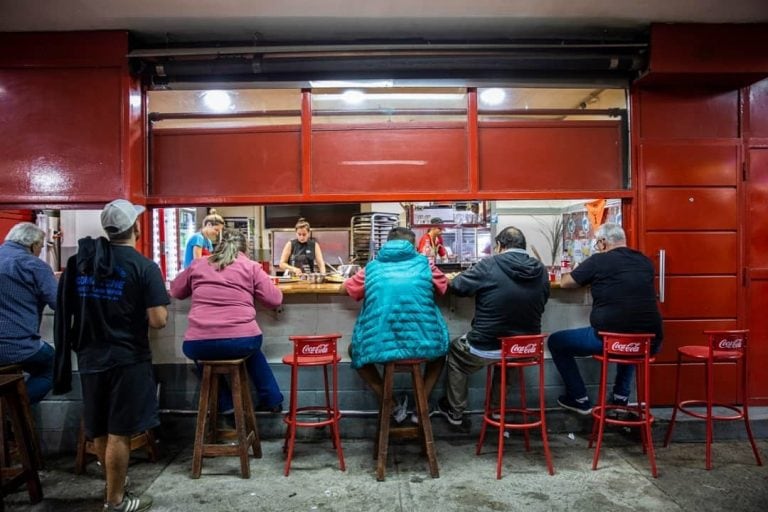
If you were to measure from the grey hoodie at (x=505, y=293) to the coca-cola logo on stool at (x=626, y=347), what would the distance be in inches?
20.9

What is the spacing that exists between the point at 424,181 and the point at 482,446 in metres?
2.22

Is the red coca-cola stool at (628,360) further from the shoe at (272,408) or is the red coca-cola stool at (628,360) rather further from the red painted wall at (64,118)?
the red painted wall at (64,118)

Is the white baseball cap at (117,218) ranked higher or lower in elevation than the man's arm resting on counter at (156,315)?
higher

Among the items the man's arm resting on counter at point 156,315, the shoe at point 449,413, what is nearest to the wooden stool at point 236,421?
the man's arm resting on counter at point 156,315

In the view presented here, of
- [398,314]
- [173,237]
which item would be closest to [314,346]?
[398,314]

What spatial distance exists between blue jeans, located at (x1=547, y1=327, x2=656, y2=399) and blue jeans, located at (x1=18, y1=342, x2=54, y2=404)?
3.74m

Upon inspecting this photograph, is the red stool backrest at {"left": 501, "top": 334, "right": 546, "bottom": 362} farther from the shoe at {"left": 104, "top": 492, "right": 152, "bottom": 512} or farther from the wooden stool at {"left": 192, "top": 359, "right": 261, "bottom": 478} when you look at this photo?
the shoe at {"left": 104, "top": 492, "right": 152, "bottom": 512}

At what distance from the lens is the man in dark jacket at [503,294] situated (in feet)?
12.0

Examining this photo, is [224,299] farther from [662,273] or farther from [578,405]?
[662,273]

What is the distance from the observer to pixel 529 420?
4.26m

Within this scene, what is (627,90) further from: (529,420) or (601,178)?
(529,420)

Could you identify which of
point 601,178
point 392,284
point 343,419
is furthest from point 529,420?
point 601,178

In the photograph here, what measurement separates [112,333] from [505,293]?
2.51 m

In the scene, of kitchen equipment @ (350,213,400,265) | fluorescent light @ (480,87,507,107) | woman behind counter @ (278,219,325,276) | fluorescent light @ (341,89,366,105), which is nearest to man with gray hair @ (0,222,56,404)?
fluorescent light @ (341,89,366,105)
